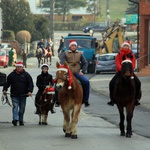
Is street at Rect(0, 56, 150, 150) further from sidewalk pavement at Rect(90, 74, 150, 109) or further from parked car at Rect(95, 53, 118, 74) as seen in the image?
parked car at Rect(95, 53, 118, 74)

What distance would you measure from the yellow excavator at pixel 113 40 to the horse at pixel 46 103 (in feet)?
144

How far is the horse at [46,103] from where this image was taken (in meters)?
21.9

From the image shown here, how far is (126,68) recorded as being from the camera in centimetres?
1858

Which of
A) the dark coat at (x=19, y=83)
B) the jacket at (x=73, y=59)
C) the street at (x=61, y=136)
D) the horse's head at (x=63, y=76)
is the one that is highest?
the jacket at (x=73, y=59)

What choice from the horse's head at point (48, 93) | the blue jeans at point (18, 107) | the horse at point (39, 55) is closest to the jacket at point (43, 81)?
the horse's head at point (48, 93)

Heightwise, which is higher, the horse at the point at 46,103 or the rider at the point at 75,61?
the rider at the point at 75,61

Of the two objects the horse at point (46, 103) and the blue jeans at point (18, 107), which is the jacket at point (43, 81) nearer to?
the horse at point (46, 103)

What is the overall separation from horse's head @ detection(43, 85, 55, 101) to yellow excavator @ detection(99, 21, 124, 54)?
4390 centimetres

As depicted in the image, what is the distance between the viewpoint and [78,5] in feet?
419

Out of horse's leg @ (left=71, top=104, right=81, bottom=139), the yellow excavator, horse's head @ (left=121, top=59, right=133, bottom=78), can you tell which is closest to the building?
the yellow excavator

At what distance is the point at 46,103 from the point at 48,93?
0.94 feet

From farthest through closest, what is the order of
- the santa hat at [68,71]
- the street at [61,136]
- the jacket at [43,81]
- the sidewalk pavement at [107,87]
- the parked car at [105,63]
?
the parked car at [105,63] < the sidewalk pavement at [107,87] < the jacket at [43,81] < the santa hat at [68,71] < the street at [61,136]

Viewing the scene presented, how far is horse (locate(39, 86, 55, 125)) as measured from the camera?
71.7ft

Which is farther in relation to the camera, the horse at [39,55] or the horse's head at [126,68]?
the horse at [39,55]
